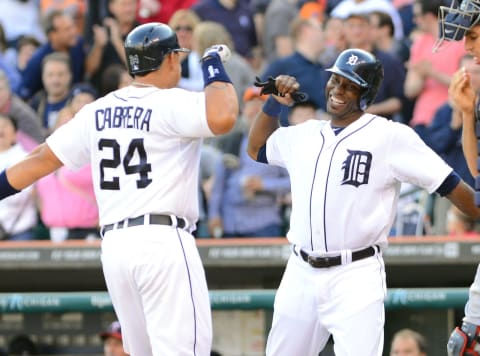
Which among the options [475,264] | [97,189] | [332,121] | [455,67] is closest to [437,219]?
[475,264]

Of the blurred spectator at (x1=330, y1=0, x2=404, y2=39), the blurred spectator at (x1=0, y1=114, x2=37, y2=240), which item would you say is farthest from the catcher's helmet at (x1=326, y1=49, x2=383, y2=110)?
the blurred spectator at (x1=330, y1=0, x2=404, y2=39)

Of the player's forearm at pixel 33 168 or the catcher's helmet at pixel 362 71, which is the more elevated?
the catcher's helmet at pixel 362 71

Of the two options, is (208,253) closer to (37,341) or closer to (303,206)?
(37,341)

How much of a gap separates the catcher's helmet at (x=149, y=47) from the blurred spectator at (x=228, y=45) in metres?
4.34

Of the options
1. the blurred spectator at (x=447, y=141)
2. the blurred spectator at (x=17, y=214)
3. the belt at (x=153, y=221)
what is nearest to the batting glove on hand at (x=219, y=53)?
the belt at (x=153, y=221)

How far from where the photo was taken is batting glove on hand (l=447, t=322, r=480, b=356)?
661 cm

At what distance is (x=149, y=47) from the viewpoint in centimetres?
654

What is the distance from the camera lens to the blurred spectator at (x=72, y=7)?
1271cm

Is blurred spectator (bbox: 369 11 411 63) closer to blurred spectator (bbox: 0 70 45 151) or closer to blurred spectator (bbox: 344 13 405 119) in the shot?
blurred spectator (bbox: 344 13 405 119)

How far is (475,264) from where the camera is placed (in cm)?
Answer: 920

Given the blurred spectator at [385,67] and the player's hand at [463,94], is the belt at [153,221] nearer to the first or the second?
the player's hand at [463,94]

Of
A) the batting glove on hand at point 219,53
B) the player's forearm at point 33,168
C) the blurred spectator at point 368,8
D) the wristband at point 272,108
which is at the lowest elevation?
the player's forearm at point 33,168

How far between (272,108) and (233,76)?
4267 millimetres

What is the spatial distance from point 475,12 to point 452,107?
11.4ft
